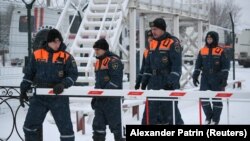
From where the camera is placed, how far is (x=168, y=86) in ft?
20.9

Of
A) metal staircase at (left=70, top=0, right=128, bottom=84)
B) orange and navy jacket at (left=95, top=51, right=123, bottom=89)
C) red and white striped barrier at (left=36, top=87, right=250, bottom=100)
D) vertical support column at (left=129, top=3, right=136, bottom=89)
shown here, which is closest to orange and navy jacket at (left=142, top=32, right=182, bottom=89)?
orange and navy jacket at (left=95, top=51, right=123, bottom=89)

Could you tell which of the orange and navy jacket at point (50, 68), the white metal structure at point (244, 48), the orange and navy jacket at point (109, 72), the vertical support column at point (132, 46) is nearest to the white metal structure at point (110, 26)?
the vertical support column at point (132, 46)

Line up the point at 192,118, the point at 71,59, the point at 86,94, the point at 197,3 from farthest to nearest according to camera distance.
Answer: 1. the point at 197,3
2. the point at 192,118
3. the point at 71,59
4. the point at 86,94

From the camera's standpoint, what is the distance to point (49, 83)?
5.75 meters

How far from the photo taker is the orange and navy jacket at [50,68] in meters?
5.70

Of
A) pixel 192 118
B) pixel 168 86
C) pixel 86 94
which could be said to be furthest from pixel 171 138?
pixel 192 118

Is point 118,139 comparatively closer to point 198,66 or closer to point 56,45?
point 56,45

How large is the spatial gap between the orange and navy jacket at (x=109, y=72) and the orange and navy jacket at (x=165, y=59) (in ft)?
1.75

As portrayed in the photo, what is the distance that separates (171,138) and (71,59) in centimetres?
202

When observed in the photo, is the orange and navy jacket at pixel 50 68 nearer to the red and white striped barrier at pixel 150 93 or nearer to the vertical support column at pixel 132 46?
the red and white striped barrier at pixel 150 93

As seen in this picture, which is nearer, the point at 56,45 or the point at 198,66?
the point at 56,45

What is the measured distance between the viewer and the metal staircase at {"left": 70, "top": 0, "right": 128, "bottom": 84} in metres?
10.5

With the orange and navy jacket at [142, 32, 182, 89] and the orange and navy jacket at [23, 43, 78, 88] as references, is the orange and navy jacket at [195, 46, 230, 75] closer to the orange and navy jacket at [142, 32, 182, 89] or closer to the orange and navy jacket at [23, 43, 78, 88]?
the orange and navy jacket at [142, 32, 182, 89]

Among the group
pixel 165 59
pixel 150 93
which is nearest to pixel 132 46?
pixel 165 59
